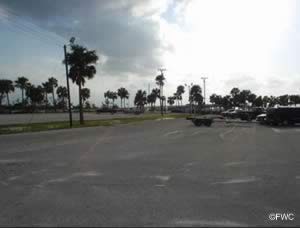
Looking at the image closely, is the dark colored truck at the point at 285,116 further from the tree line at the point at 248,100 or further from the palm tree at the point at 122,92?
the palm tree at the point at 122,92

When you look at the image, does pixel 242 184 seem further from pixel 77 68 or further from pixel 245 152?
pixel 77 68

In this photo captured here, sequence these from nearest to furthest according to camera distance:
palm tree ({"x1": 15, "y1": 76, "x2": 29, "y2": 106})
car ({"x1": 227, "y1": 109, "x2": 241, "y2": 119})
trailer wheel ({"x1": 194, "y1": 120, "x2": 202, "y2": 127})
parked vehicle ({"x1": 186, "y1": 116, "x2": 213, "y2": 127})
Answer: parked vehicle ({"x1": 186, "y1": 116, "x2": 213, "y2": 127}) < trailer wheel ({"x1": 194, "y1": 120, "x2": 202, "y2": 127}) < car ({"x1": 227, "y1": 109, "x2": 241, "y2": 119}) < palm tree ({"x1": 15, "y1": 76, "x2": 29, "y2": 106})

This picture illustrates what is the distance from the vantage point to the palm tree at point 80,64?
161 ft

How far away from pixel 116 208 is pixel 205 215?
1628 millimetres

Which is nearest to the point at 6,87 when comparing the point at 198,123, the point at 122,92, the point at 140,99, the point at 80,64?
the point at 122,92

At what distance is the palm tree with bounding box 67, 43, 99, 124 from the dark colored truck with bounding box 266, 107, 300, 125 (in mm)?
24474

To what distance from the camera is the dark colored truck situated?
41.0 metres

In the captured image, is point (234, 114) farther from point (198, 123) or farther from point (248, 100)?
point (248, 100)

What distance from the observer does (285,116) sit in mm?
41062

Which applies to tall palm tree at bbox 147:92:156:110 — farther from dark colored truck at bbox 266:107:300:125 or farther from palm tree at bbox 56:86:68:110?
dark colored truck at bbox 266:107:300:125

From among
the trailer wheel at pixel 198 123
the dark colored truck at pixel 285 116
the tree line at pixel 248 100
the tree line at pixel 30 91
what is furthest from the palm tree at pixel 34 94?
the dark colored truck at pixel 285 116

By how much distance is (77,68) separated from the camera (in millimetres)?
49406

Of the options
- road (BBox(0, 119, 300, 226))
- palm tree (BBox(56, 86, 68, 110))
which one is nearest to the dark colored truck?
road (BBox(0, 119, 300, 226))

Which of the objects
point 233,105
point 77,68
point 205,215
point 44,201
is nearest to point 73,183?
point 44,201
